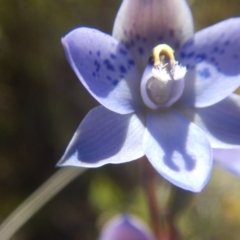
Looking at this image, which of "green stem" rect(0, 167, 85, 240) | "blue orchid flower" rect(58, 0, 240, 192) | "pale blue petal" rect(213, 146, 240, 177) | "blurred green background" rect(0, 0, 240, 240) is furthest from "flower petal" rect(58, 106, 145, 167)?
"blurred green background" rect(0, 0, 240, 240)

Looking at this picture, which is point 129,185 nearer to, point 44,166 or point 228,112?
point 44,166

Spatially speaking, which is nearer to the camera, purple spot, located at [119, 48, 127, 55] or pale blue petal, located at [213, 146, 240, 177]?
purple spot, located at [119, 48, 127, 55]

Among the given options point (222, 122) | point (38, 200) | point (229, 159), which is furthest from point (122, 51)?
point (38, 200)

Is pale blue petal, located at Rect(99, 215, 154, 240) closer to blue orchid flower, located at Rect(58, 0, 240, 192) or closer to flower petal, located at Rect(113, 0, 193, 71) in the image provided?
blue orchid flower, located at Rect(58, 0, 240, 192)

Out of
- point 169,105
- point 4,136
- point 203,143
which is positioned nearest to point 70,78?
point 4,136

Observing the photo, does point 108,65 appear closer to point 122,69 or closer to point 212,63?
point 122,69

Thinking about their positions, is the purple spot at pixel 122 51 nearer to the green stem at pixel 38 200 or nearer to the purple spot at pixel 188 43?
the purple spot at pixel 188 43

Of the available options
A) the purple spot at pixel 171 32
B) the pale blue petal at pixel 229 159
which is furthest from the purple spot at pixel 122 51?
the pale blue petal at pixel 229 159
